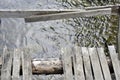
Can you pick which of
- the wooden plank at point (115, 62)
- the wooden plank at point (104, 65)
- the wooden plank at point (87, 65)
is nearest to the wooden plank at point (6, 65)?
the wooden plank at point (87, 65)

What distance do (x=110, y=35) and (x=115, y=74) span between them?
382cm

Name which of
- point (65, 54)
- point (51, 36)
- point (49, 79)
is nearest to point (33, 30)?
point (51, 36)

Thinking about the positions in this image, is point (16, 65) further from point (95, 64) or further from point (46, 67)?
point (95, 64)

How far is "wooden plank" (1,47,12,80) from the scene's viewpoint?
16.7ft

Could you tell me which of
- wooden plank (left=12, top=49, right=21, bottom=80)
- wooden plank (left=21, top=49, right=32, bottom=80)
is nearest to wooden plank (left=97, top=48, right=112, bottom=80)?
wooden plank (left=21, top=49, right=32, bottom=80)

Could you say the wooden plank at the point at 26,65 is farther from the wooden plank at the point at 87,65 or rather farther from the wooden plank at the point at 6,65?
the wooden plank at the point at 87,65

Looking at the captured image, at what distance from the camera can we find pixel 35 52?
26.6 feet

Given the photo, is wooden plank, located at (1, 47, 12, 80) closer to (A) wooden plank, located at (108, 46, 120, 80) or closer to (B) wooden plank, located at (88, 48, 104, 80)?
(B) wooden plank, located at (88, 48, 104, 80)

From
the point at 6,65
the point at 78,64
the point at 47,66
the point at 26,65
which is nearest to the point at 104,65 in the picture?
the point at 78,64

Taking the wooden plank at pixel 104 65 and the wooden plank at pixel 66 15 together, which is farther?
the wooden plank at pixel 104 65

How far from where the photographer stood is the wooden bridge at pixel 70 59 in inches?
197

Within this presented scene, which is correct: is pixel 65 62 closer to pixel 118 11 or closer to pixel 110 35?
pixel 118 11

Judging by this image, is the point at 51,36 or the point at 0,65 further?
the point at 51,36

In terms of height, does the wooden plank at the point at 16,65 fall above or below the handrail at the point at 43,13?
below
